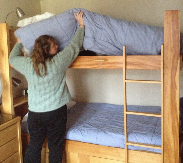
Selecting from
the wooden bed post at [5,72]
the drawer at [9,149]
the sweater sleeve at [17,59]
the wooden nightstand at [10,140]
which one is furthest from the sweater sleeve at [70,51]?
the drawer at [9,149]

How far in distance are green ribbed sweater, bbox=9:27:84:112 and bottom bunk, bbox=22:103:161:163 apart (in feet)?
1.53

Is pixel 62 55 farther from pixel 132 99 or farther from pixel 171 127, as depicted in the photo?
pixel 132 99

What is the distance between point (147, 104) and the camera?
3422 millimetres

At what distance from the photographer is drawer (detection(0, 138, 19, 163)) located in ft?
7.70

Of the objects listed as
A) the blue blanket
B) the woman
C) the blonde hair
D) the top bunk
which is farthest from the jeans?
the blue blanket

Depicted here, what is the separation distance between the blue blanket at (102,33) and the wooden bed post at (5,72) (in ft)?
1.10

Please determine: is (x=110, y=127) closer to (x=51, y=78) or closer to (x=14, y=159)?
(x=51, y=78)

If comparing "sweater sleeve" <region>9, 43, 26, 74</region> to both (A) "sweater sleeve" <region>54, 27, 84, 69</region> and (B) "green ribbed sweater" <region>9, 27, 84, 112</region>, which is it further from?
(A) "sweater sleeve" <region>54, 27, 84, 69</region>

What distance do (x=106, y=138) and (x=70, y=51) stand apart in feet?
3.12

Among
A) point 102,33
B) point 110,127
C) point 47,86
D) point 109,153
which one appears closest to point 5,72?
point 47,86

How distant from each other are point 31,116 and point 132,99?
1.70 m

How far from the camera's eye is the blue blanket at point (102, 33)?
204 cm

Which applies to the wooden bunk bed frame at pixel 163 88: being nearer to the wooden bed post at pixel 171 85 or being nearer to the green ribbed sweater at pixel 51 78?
the wooden bed post at pixel 171 85

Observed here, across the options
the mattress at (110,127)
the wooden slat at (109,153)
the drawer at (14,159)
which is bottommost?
the drawer at (14,159)
